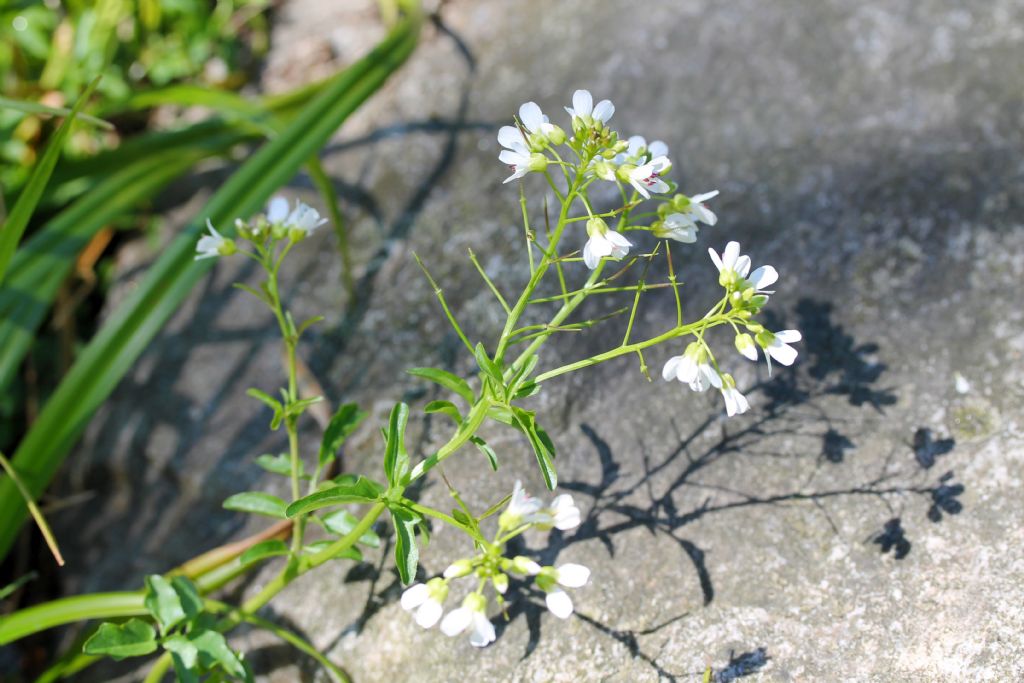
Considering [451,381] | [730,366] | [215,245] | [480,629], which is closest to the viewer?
A: [480,629]

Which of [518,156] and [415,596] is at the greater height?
[518,156]

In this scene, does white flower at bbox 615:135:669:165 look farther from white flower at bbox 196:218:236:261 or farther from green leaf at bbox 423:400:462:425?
white flower at bbox 196:218:236:261

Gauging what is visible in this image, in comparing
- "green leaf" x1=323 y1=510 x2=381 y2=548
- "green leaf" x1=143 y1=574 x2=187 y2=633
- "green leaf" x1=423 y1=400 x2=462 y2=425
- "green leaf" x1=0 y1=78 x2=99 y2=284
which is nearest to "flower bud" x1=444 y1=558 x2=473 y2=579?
"green leaf" x1=423 y1=400 x2=462 y2=425

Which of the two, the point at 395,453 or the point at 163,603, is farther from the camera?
the point at 163,603

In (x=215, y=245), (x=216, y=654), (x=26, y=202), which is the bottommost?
(x=216, y=654)

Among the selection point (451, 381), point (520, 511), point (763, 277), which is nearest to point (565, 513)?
point (520, 511)

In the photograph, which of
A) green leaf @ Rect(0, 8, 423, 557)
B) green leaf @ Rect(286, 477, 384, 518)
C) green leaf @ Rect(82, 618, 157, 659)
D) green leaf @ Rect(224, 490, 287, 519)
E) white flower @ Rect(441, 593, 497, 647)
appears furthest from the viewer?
green leaf @ Rect(0, 8, 423, 557)

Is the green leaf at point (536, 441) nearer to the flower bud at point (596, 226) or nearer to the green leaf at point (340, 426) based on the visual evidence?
the flower bud at point (596, 226)

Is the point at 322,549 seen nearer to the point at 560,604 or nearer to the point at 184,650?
the point at 184,650
